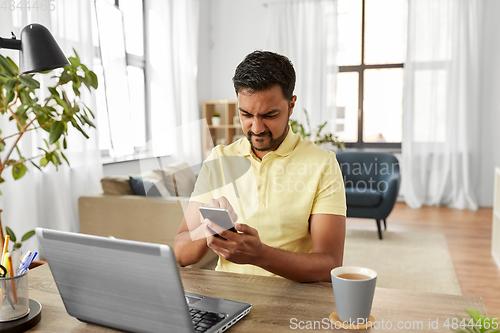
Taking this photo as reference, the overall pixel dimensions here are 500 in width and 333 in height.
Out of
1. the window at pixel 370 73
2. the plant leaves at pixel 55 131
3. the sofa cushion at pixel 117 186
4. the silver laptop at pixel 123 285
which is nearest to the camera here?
the silver laptop at pixel 123 285

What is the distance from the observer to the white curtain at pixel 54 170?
9.54ft

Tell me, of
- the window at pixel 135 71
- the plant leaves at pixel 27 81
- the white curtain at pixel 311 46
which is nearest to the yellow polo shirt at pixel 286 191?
the plant leaves at pixel 27 81

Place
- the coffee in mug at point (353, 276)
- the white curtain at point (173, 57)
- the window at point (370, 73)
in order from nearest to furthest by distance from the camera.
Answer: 1. the coffee in mug at point (353, 276)
2. the white curtain at point (173, 57)
3. the window at point (370, 73)

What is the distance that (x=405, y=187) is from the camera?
5.34m

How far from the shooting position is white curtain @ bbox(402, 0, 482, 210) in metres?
4.99

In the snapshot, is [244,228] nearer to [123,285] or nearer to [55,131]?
[123,285]

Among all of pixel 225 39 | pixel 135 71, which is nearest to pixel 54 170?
pixel 135 71

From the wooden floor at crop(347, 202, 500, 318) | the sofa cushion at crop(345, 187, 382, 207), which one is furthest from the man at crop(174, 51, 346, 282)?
the sofa cushion at crop(345, 187, 382, 207)

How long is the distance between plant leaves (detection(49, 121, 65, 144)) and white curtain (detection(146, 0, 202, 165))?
3.29m

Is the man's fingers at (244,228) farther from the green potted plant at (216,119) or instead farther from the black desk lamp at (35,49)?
the green potted plant at (216,119)

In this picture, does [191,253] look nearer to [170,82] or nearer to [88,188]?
[88,188]

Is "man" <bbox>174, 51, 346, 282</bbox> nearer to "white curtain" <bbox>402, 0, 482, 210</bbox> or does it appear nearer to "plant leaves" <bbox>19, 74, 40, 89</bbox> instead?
"plant leaves" <bbox>19, 74, 40, 89</bbox>

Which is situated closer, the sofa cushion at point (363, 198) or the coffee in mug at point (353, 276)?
the coffee in mug at point (353, 276)

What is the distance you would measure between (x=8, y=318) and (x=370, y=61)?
5.43m
